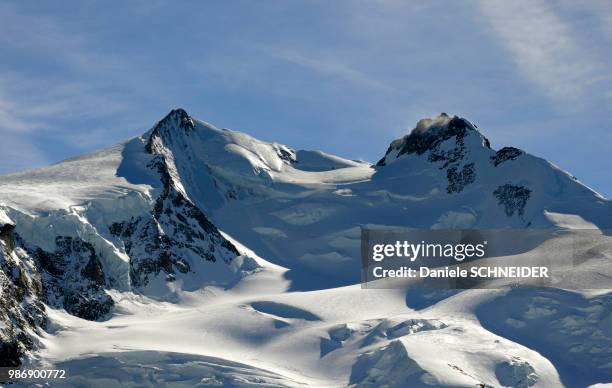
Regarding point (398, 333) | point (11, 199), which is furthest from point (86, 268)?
point (398, 333)

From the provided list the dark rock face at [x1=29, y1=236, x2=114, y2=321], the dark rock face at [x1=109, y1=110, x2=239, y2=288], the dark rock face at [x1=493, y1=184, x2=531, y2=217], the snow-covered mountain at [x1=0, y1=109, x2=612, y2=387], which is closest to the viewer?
A: the snow-covered mountain at [x1=0, y1=109, x2=612, y2=387]

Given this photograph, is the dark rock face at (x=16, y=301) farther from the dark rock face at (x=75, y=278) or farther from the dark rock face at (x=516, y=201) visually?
the dark rock face at (x=516, y=201)

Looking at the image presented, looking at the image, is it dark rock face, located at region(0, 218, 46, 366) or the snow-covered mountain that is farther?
the snow-covered mountain

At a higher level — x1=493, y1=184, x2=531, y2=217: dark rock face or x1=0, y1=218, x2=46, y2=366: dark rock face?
x1=493, y1=184, x2=531, y2=217: dark rock face

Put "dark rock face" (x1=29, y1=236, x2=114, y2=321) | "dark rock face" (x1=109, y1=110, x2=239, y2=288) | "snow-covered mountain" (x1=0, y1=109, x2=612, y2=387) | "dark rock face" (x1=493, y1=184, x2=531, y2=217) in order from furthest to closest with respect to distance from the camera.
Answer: "dark rock face" (x1=493, y1=184, x2=531, y2=217) < "dark rock face" (x1=109, y1=110, x2=239, y2=288) < "dark rock face" (x1=29, y1=236, x2=114, y2=321) < "snow-covered mountain" (x1=0, y1=109, x2=612, y2=387)

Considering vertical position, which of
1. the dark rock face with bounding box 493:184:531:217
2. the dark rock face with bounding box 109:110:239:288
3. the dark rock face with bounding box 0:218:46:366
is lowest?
the dark rock face with bounding box 0:218:46:366

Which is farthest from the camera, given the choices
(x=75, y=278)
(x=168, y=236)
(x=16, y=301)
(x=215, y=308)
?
(x=168, y=236)

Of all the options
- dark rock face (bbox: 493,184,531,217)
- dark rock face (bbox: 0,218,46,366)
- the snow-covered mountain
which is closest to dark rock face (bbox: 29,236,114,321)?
the snow-covered mountain

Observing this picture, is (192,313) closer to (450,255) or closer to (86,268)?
(86,268)

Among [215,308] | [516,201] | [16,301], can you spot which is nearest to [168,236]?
[215,308]

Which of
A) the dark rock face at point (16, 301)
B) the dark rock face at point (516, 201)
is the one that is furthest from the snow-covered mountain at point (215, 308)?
the dark rock face at point (516, 201)

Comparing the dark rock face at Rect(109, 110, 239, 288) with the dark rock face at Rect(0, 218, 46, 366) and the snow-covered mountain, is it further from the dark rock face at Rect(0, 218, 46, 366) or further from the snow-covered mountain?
the dark rock face at Rect(0, 218, 46, 366)

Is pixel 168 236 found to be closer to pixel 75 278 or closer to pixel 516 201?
pixel 75 278

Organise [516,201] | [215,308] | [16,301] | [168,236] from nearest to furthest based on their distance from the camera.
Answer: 1. [16,301]
2. [215,308]
3. [168,236]
4. [516,201]
